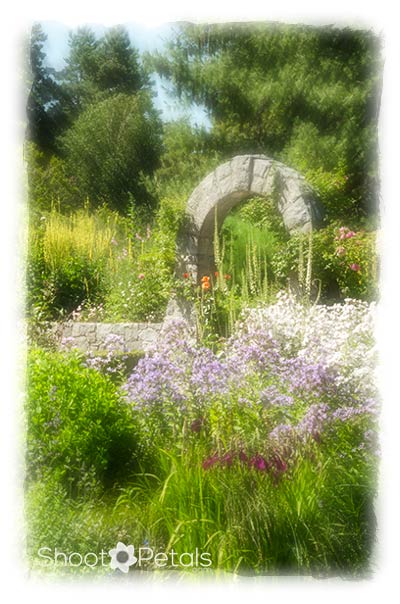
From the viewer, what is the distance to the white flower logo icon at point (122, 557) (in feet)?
9.30

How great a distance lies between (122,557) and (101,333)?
346cm

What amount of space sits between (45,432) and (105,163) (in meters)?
2.37

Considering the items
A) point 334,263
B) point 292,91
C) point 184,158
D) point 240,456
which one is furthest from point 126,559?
point 184,158

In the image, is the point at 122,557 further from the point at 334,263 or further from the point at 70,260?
the point at 70,260

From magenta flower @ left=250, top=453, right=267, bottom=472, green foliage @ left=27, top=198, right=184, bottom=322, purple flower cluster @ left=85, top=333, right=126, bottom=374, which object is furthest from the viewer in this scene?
green foliage @ left=27, top=198, right=184, bottom=322

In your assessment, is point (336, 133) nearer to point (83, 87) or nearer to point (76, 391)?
point (83, 87)

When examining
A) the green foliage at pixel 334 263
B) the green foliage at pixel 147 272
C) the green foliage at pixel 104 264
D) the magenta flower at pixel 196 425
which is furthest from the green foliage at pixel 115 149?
the magenta flower at pixel 196 425

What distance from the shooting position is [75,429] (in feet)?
11.5

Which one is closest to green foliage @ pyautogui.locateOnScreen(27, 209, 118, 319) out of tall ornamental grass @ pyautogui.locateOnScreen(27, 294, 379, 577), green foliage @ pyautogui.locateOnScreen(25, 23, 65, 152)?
green foliage @ pyautogui.locateOnScreen(25, 23, 65, 152)

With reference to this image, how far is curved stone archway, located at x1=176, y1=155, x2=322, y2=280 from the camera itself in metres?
6.73

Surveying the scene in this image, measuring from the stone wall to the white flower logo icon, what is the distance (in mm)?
1990

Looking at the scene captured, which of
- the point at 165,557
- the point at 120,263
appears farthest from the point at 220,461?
the point at 120,263

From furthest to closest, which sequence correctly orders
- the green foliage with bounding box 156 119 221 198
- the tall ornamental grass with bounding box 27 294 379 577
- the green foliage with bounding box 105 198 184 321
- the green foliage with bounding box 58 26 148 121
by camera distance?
1. the green foliage with bounding box 105 198 184 321
2. the green foliage with bounding box 156 119 221 198
3. the green foliage with bounding box 58 26 148 121
4. the tall ornamental grass with bounding box 27 294 379 577

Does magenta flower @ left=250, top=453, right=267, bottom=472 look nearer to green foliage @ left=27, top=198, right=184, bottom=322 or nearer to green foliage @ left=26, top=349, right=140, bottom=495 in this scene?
green foliage @ left=26, top=349, right=140, bottom=495
